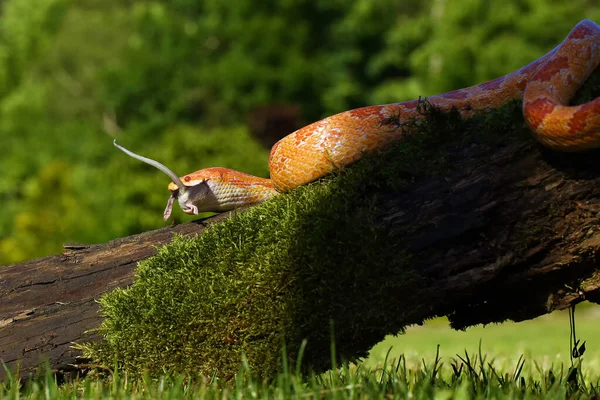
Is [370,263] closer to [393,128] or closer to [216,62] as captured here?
[393,128]

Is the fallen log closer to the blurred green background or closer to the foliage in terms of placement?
the foliage

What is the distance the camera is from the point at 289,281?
4.65m

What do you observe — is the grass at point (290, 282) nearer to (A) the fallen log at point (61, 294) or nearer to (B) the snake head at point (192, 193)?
(A) the fallen log at point (61, 294)

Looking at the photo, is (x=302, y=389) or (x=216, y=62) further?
(x=216, y=62)

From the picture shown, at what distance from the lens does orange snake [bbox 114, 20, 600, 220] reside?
437 centimetres

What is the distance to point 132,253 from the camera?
16.8 ft

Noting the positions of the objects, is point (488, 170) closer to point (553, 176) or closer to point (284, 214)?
point (553, 176)

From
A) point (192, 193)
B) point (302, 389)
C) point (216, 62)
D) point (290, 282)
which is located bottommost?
point (302, 389)

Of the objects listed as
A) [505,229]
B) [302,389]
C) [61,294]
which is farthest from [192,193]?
[505,229]

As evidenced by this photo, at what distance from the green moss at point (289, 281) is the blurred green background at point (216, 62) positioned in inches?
1095

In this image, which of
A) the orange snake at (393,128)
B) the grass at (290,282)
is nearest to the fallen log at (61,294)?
the grass at (290,282)

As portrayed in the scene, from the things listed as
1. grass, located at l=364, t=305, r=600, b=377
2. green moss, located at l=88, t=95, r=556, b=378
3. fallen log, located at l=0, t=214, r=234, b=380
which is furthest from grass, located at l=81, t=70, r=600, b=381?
grass, located at l=364, t=305, r=600, b=377

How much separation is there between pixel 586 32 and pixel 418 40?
115 feet

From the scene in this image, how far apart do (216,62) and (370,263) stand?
39631 millimetres
